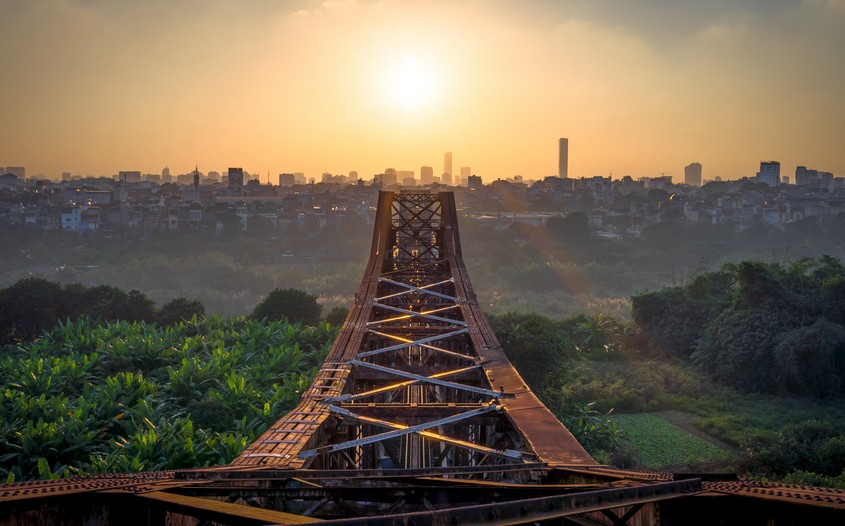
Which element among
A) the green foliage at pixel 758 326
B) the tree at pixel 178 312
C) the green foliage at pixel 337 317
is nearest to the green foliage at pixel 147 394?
the green foliage at pixel 337 317

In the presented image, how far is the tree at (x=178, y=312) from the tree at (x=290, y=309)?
264cm

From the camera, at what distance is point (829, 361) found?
29547 mm

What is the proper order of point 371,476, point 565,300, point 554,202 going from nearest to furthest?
1. point 371,476
2. point 565,300
3. point 554,202

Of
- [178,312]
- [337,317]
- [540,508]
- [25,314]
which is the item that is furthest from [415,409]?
[25,314]

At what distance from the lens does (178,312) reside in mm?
34031

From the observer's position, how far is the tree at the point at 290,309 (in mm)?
33031

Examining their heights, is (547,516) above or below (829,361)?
above

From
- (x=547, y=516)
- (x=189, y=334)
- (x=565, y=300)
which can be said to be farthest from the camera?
(x=565, y=300)

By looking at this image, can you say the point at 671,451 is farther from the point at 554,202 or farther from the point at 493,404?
the point at 554,202

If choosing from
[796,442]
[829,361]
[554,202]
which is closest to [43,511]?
[796,442]

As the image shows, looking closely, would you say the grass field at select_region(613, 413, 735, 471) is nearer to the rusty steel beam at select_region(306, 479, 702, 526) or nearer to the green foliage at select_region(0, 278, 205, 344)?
the rusty steel beam at select_region(306, 479, 702, 526)

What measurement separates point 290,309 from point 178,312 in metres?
4.93

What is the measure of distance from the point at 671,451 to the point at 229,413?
1229 centimetres

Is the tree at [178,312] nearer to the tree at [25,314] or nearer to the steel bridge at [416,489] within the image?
the tree at [25,314]
